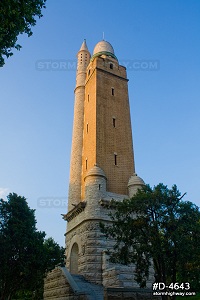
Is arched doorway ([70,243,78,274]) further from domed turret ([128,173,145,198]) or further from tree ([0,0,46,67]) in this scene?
tree ([0,0,46,67])

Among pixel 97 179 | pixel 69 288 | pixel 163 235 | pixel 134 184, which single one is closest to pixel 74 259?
pixel 69 288

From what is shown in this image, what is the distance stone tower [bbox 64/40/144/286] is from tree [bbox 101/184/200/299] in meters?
4.46

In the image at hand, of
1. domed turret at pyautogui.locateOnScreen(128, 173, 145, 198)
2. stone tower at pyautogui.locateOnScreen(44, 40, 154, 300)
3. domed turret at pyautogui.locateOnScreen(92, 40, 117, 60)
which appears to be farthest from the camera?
domed turret at pyautogui.locateOnScreen(92, 40, 117, 60)

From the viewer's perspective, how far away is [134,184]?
2370 cm

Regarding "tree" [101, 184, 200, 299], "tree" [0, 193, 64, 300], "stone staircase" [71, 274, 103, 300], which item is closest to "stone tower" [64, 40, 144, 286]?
"stone staircase" [71, 274, 103, 300]

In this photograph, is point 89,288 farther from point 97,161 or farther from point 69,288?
point 97,161

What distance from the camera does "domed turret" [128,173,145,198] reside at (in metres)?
23.5

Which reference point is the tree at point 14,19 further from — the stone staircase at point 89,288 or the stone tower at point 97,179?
the stone staircase at point 89,288

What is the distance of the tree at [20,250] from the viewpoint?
52.3ft

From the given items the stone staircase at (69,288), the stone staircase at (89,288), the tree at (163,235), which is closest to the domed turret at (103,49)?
the tree at (163,235)

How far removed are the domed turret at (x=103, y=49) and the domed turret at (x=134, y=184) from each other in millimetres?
16507

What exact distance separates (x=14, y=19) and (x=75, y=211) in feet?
58.0

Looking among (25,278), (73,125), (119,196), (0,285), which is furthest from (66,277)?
(73,125)

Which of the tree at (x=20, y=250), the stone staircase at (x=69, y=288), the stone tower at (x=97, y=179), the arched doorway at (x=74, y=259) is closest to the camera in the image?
the tree at (x=20, y=250)
